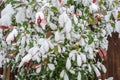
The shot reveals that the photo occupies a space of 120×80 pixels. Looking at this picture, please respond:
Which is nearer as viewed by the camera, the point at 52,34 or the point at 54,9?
the point at 54,9

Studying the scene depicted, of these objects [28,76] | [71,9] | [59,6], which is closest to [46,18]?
[59,6]

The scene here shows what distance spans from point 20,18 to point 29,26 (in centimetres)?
21

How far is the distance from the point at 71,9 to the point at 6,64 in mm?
1104

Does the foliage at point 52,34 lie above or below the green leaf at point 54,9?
below

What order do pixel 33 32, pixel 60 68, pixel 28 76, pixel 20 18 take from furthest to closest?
pixel 28 76, pixel 60 68, pixel 33 32, pixel 20 18

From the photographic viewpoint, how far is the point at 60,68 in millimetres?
2578

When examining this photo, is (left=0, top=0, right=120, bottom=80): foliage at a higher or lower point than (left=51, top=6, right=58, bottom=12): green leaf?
lower

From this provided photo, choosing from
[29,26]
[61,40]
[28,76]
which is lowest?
[28,76]

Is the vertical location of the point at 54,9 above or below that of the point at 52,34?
above

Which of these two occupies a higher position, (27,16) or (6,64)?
(27,16)

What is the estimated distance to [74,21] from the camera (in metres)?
2.08

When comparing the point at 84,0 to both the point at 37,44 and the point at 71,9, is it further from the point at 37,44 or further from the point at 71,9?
the point at 37,44

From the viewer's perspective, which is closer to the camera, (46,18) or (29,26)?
(46,18)

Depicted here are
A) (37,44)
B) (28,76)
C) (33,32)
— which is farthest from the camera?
(28,76)
